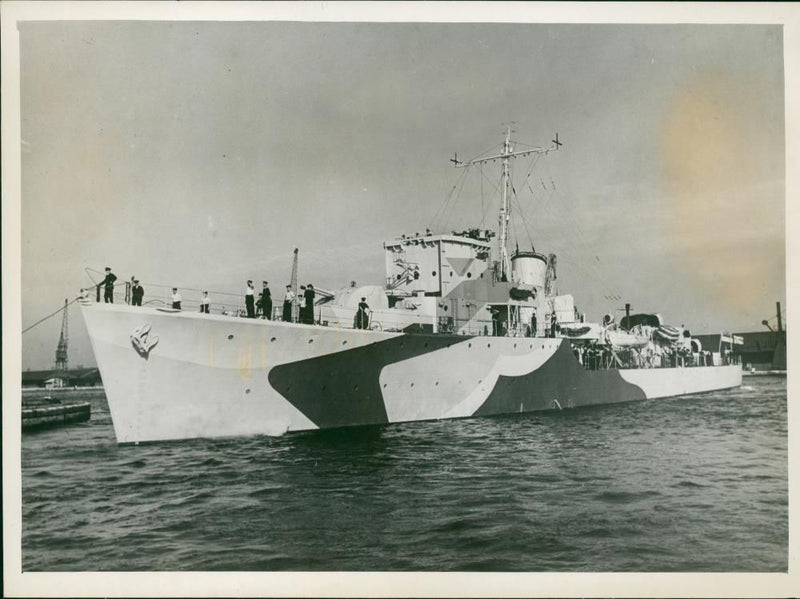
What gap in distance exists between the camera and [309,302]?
31.1 feet

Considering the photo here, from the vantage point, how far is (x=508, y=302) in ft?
42.5

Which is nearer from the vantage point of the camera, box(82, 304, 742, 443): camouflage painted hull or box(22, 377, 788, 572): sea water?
box(22, 377, 788, 572): sea water

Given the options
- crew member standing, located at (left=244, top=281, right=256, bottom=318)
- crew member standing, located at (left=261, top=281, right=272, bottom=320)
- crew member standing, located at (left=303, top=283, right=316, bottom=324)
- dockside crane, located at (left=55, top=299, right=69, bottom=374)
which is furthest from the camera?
crew member standing, located at (left=303, top=283, right=316, bottom=324)

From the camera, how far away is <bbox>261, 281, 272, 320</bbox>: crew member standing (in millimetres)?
8844

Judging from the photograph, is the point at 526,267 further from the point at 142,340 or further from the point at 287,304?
the point at 142,340

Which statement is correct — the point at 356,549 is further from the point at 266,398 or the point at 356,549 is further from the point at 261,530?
the point at 266,398

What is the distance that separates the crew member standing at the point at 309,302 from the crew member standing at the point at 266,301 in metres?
0.62

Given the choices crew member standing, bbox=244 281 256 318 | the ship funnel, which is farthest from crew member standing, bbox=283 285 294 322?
the ship funnel

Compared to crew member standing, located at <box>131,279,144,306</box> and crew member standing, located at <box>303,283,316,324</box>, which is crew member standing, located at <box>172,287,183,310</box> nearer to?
crew member standing, located at <box>131,279,144,306</box>

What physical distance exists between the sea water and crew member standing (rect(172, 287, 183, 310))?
5.85 ft

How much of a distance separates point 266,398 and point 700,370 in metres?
16.6

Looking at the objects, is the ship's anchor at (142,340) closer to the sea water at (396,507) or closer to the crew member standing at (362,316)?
the sea water at (396,507)

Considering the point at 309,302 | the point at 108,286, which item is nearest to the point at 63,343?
the point at 108,286

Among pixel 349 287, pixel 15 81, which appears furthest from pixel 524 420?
pixel 15 81
